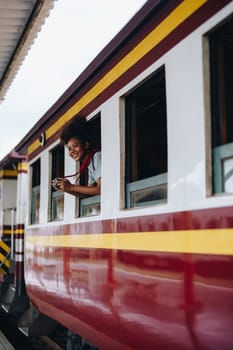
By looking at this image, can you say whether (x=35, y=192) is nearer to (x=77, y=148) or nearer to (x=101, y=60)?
(x=77, y=148)

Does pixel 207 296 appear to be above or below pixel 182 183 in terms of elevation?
below

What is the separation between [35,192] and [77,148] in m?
2.62

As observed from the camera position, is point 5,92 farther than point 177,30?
Yes

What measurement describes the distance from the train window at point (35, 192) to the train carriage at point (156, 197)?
144cm

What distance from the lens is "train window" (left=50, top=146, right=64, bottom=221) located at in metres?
6.06

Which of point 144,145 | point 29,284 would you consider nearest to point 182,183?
point 144,145

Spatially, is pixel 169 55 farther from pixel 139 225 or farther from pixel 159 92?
pixel 139 225

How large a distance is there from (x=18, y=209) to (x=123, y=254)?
6.10m

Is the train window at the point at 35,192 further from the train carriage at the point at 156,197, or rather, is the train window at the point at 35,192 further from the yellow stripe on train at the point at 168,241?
the yellow stripe on train at the point at 168,241

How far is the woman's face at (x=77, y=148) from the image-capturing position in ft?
16.4

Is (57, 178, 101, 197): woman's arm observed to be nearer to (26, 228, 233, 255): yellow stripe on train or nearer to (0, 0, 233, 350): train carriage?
(0, 0, 233, 350): train carriage

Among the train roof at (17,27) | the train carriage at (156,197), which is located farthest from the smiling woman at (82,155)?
the train roof at (17,27)

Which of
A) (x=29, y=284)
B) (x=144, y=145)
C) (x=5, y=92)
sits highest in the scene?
(x=5, y=92)

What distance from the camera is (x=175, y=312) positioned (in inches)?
128
